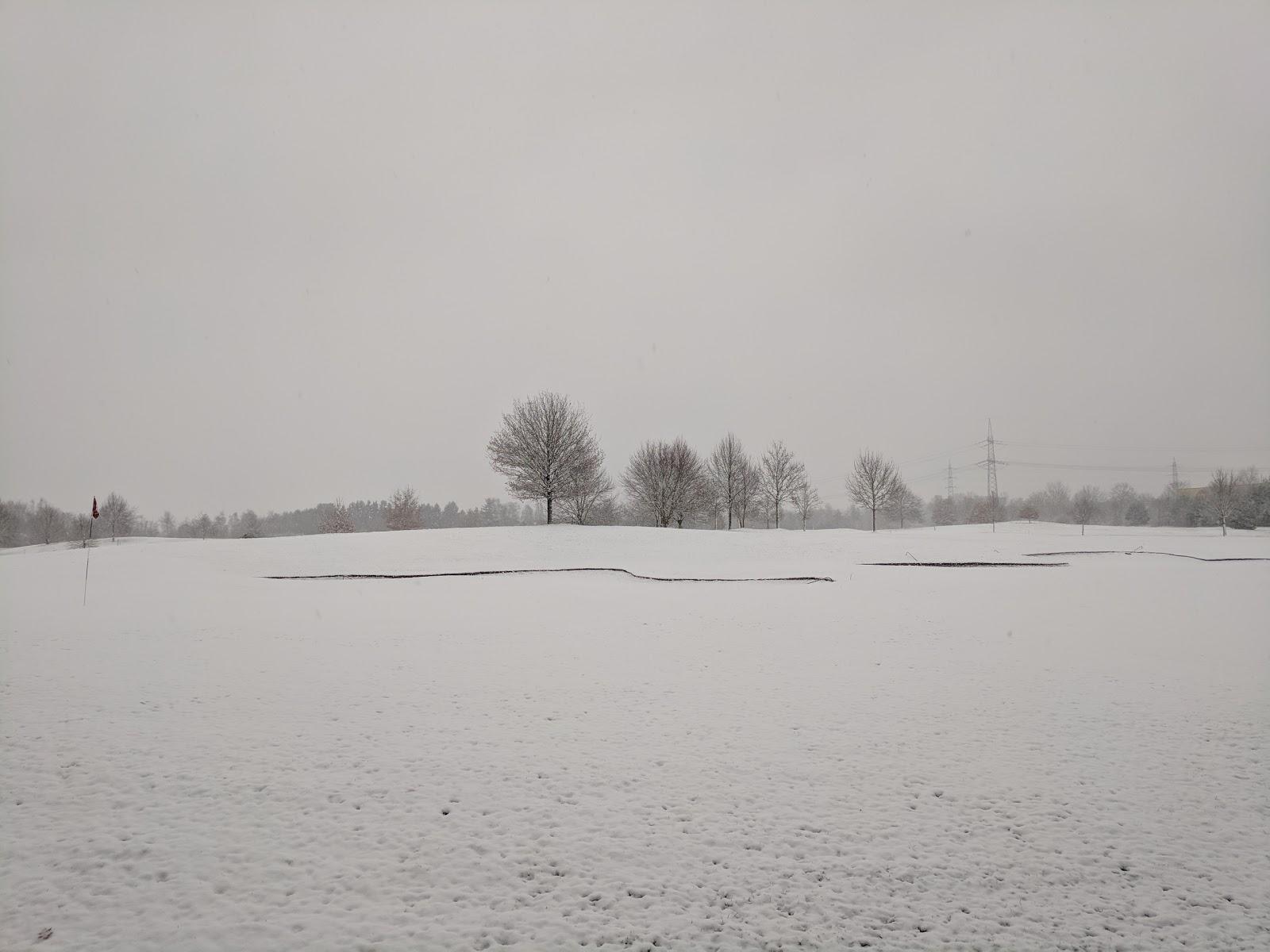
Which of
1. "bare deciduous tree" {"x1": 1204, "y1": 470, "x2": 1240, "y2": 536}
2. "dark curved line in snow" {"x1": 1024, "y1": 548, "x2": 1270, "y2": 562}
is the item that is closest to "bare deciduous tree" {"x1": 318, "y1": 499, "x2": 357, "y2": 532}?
"dark curved line in snow" {"x1": 1024, "y1": 548, "x2": 1270, "y2": 562}

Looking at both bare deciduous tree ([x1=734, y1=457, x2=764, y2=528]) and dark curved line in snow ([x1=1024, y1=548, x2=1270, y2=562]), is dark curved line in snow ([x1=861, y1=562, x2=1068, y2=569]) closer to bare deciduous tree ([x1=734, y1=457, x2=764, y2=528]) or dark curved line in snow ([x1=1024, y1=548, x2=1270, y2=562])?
dark curved line in snow ([x1=1024, y1=548, x2=1270, y2=562])

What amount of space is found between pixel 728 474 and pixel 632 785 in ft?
158

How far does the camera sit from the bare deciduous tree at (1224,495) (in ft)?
163

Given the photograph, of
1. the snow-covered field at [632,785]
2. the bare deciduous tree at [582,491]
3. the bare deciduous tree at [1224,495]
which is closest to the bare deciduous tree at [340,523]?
the bare deciduous tree at [582,491]

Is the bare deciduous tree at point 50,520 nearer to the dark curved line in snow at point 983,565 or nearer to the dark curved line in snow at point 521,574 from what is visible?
the dark curved line in snow at point 521,574

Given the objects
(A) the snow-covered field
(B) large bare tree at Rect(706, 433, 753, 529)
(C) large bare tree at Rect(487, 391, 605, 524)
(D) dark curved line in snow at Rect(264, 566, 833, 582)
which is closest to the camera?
(A) the snow-covered field

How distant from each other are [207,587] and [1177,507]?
3947 inches

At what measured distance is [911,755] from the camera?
21.4ft

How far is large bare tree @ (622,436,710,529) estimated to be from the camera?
48.8 m

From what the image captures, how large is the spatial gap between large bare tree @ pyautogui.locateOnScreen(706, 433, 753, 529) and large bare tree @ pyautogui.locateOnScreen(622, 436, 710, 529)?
1.31m

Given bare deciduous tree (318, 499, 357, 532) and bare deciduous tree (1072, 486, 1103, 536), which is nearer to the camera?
bare deciduous tree (318, 499, 357, 532)

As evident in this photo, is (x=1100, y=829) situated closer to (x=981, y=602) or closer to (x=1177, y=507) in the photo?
(x=981, y=602)

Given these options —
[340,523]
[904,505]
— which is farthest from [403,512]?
[904,505]

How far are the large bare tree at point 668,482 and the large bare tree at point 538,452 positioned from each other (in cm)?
931
